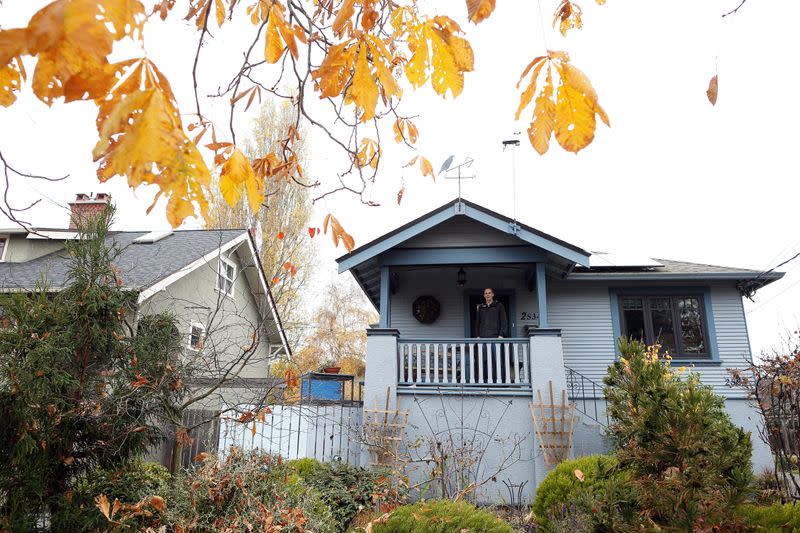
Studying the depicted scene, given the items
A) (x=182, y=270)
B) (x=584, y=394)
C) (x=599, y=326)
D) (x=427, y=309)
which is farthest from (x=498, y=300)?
(x=182, y=270)

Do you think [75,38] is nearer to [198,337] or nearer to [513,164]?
[198,337]

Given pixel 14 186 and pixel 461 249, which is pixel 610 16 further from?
pixel 461 249

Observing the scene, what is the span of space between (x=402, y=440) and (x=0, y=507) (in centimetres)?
563

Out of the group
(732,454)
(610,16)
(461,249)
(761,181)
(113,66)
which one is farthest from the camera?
(761,181)

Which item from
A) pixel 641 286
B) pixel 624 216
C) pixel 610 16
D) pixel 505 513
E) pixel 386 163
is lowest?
pixel 505 513

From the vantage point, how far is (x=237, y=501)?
4.34 metres

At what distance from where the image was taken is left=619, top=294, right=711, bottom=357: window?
37.4 feet

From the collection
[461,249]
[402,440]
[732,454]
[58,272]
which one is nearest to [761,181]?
[461,249]

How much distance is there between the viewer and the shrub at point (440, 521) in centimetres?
399

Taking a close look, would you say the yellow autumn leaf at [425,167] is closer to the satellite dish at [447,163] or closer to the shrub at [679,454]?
the shrub at [679,454]

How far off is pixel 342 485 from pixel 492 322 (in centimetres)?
445

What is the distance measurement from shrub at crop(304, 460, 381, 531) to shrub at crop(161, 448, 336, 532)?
60.0 inches

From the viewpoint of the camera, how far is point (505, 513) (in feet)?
24.1

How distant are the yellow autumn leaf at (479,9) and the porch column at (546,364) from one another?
8179mm
